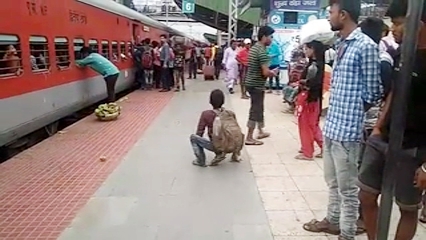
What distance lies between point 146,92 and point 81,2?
6.37m

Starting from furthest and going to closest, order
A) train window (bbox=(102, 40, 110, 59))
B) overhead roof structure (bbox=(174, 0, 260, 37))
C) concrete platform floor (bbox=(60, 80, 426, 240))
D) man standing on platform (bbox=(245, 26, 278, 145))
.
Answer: overhead roof structure (bbox=(174, 0, 260, 37))
train window (bbox=(102, 40, 110, 59))
man standing on platform (bbox=(245, 26, 278, 145))
concrete platform floor (bbox=(60, 80, 426, 240))

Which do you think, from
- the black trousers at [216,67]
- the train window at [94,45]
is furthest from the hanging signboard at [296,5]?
the black trousers at [216,67]

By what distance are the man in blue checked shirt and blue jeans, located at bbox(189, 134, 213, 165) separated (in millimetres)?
2611

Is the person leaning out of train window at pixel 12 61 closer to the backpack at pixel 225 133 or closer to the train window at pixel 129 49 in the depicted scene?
the backpack at pixel 225 133

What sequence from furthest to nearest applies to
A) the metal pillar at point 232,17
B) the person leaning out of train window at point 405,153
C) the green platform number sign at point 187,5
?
the green platform number sign at point 187,5 → the metal pillar at point 232,17 → the person leaning out of train window at point 405,153

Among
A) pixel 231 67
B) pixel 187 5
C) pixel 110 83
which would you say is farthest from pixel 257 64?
pixel 187 5

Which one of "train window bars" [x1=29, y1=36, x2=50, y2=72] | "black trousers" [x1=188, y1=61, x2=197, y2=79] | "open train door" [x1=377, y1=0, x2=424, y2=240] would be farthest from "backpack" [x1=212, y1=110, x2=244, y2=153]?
"black trousers" [x1=188, y1=61, x2=197, y2=79]

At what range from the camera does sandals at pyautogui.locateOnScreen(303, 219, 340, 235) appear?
3859 millimetres

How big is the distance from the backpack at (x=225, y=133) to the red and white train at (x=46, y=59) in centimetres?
299

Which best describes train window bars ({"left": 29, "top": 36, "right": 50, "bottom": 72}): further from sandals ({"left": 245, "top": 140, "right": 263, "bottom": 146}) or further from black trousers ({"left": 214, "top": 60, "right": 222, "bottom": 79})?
black trousers ({"left": 214, "top": 60, "right": 222, "bottom": 79})

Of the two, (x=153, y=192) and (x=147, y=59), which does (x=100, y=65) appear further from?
(x=153, y=192)

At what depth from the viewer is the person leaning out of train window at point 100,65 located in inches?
399

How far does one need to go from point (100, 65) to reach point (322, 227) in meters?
7.90

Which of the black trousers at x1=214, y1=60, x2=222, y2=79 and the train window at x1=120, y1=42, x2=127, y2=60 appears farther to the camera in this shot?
the black trousers at x1=214, y1=60, x2=222, y2=79
